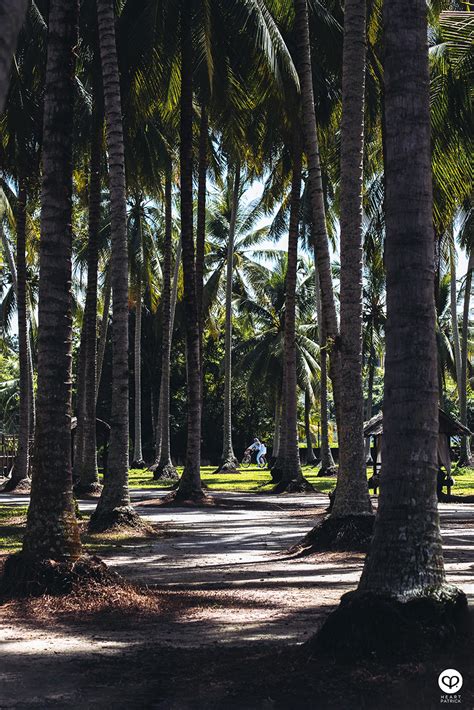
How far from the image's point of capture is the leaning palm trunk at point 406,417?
18.7 feet

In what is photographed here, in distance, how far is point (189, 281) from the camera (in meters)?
21.5

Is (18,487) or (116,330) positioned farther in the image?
(18,487)

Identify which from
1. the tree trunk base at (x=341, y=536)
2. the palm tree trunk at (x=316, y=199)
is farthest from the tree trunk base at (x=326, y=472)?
the tree trunk base at (x=341, y=536)

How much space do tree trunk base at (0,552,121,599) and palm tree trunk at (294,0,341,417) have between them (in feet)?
20.6

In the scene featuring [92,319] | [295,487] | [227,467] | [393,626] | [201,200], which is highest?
[201,200]

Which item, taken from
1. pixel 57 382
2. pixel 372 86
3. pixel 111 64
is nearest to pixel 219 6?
pixel 372 86

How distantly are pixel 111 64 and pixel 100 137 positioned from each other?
19.1 feet

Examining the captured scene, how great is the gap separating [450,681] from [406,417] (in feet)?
5.28

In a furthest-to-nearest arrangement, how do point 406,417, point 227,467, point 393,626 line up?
point 227,467 < point 406,417 < point 393,626

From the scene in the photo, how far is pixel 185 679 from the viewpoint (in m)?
5.89

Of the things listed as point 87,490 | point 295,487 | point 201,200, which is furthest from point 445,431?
point 201,200

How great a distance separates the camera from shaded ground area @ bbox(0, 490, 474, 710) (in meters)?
5.33

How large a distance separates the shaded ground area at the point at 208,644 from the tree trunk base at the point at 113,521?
1921 mm

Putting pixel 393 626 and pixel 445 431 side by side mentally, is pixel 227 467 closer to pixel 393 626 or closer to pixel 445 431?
pixel 445 431
